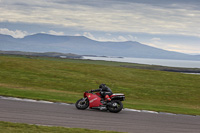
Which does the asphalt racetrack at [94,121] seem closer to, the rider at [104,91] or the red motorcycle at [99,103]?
the red motorcycle at [99,103]

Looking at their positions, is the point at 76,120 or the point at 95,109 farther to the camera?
the point at 95,109

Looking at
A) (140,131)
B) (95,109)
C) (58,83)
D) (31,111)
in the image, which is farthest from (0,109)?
(58,83)

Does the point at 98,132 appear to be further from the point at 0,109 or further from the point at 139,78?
the point at 139,78

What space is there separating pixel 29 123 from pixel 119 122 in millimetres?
4427

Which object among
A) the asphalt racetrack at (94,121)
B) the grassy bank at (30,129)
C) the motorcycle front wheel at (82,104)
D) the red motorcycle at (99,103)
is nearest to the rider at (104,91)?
the red motorcycle at (99,103)

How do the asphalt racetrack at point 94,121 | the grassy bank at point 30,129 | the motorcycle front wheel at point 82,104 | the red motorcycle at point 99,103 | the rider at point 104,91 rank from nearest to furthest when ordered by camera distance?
the grassy bank at point 30,129 → the asphalt racetrack at point 94,121 → the red motorcycle at point 99,103 → the motorcycle front wheel at point 82,104 → the rider at point 104,91

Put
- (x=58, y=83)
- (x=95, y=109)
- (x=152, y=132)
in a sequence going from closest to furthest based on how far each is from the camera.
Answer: (x=152, y=132) → (x=95, y=109) → (x=58, y=83)

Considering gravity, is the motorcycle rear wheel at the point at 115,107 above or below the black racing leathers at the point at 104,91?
below

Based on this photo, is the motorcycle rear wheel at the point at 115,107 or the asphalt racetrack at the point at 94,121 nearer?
the asphalt racetrack at the point at 94,121

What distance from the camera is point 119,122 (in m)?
14.7

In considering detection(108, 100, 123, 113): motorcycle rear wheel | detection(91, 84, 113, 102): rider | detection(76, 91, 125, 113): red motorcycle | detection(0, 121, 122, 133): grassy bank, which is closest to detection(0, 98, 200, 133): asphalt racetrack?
detection(0, 121, 122, 133): grassy bank

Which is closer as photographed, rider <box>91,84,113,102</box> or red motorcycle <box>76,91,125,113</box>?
red motorcycle <box>76,91,125,113</box>

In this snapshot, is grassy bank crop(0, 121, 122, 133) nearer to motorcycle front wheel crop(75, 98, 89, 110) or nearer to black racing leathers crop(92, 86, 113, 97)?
motorcycle front wheel crop(75, 98, 89, 110)

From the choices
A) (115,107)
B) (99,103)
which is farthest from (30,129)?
(115,107)
